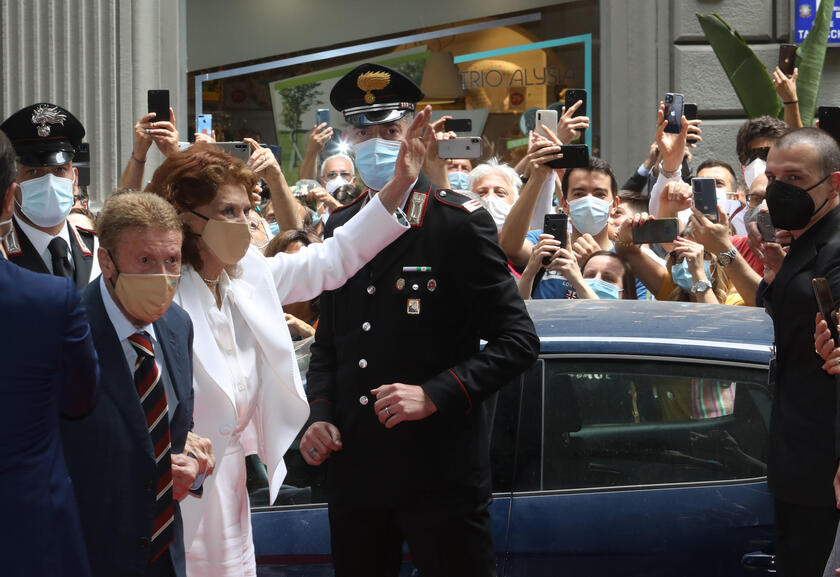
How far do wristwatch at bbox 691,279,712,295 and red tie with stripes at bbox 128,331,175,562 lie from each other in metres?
3.12

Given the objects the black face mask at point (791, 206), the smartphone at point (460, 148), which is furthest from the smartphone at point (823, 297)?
the smartphone at point (460, 148)

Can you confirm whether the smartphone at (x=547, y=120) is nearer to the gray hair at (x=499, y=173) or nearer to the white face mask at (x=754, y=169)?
the gray hair at (x=499, y=173)

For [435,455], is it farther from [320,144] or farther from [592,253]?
[320,144]

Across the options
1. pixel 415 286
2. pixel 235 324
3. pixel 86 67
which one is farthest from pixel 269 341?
pixel 86 67

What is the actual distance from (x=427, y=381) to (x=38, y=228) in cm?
189

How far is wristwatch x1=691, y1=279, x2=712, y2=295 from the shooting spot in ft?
17.6

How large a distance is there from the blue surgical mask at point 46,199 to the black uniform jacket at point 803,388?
8.54 ft

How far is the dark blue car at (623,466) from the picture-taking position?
3.69m

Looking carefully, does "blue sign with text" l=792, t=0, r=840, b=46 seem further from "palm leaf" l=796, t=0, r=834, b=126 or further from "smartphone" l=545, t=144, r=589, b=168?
"smartphone" l=545, t=144, r=589, b=168

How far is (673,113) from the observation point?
6797 millimetres

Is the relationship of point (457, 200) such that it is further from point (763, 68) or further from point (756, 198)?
point (763, 68)

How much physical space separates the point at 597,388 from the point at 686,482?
1.33ft

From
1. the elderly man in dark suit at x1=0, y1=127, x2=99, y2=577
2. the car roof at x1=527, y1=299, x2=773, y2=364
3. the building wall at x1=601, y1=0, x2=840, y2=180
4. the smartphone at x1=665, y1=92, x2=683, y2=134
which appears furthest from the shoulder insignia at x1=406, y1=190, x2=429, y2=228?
the building wall at x1=601, y1=0, x2=840, y2=180

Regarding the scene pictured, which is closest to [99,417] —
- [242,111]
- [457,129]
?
[457,129]
